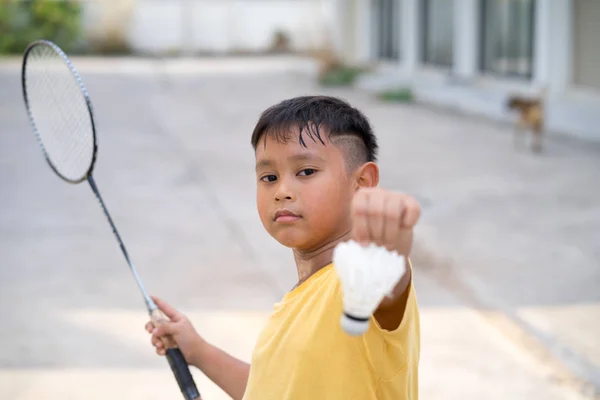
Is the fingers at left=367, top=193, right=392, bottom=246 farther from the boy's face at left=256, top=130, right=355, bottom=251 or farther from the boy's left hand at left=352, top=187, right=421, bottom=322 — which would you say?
the boy's face at left=256, top=130, right=355, bottom=251

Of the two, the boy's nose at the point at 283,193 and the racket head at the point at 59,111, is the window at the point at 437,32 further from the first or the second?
the boy's nose at the point at 283,193

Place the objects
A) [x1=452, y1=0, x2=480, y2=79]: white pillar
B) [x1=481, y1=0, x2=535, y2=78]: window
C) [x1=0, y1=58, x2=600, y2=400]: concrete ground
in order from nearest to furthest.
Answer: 1. [x1=0, y1=58, x2=600, y2=400]: concrete ground
2. [x1=481, y1=0, x2=535, y2=78]: window
3. [x1=452, y1=0, x2=480, y2=79]: white pillar

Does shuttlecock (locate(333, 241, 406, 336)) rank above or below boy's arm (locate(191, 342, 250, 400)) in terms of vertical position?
above

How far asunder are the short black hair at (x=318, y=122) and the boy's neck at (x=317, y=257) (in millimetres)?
143

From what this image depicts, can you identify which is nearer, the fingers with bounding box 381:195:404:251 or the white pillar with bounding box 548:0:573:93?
the fingers with bounding box 381:195:404:251

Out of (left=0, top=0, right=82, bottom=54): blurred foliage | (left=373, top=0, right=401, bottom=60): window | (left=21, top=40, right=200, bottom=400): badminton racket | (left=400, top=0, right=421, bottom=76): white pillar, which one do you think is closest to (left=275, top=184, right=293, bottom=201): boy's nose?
(left=21, top=40, right=200, bottom=400): badminton racket

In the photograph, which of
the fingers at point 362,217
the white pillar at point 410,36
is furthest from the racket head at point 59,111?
the white pillar at point 410,36

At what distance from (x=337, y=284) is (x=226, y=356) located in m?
0.62

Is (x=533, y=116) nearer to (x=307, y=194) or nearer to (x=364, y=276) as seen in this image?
(x=307, y=194)

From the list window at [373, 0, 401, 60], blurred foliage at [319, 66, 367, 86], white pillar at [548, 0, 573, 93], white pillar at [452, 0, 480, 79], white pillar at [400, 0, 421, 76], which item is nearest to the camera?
white pillar at [548, 0, 573, 93]

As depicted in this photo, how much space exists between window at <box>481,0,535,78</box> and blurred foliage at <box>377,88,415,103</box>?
50.2 inches

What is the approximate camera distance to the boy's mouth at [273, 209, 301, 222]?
1.36 metres

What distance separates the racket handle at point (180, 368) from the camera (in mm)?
1819

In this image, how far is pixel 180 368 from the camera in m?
1.82
